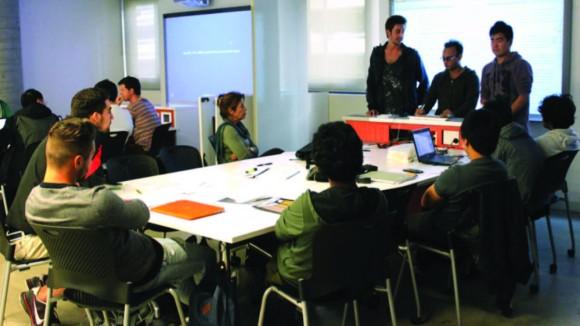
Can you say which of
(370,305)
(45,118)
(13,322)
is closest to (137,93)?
(45,118)

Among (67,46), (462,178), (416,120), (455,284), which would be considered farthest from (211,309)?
(67,46)

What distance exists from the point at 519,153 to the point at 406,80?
74.7 inches

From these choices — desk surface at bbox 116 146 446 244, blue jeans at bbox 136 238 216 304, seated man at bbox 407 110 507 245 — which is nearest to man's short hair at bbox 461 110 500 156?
seated man at bbox 407 110 507 245

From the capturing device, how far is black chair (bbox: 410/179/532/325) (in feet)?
9.67

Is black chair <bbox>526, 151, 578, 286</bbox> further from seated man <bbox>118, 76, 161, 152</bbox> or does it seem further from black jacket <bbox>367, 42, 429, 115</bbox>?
seated man <bbox>118, 76, 161, 152</bbox>

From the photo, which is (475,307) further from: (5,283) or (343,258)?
(5,283)

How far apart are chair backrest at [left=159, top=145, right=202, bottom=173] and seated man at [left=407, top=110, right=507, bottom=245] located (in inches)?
67.3

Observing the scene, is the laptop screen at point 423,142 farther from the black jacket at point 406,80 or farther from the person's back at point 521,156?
the black jacket at point 406,80

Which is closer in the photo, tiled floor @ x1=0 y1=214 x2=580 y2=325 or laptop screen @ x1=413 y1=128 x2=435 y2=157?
tiled floor @ x1=0 y1=214 x2=580 y2=325

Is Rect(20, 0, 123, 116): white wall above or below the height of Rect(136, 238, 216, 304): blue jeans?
above

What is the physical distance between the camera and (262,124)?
649cm

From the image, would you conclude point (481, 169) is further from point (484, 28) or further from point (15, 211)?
point (484, 28)

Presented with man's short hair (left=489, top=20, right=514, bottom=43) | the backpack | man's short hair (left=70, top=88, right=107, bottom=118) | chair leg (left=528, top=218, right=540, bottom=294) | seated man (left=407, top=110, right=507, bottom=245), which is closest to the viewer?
the backpack

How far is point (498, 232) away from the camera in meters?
2.98
